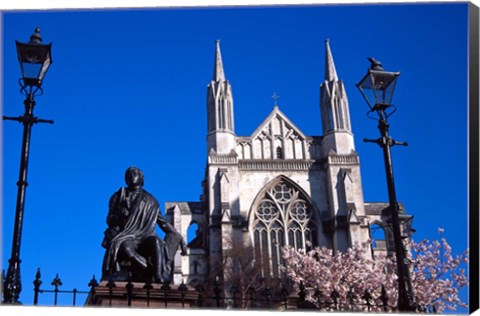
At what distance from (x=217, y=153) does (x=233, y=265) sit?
627cm

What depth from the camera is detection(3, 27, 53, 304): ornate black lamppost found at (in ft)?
24.3

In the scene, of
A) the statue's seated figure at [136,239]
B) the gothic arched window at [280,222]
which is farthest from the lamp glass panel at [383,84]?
the gothic arched window at [280,222]

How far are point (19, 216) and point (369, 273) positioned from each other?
24.2 meters

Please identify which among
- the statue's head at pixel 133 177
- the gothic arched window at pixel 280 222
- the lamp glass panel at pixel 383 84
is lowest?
the statue's head at pixel 133 177

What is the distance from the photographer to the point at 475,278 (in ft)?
27.8

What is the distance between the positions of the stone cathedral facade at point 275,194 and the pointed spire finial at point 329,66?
0.30m

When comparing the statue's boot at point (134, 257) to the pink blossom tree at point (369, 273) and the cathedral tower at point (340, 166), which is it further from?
the cathedral tower at point (340, 166)

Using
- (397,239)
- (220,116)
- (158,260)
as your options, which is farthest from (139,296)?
(220,116)

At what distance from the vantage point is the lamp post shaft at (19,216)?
7.37 meters

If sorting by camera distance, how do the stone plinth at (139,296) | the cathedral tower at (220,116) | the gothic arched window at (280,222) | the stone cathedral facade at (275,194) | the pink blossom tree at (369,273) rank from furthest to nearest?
the cathedral tower at (220,116) → the gothic arched window at (280,222) → the stone cathedral facade at (275,194) → the pink blossom tree at (369,273) → the stone plinth at (139,296)

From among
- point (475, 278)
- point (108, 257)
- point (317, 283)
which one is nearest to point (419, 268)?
point (317, 283)

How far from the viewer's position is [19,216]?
7.86 m

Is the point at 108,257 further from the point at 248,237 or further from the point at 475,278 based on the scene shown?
the point at 248,237

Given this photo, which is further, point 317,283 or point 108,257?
point 317,283
